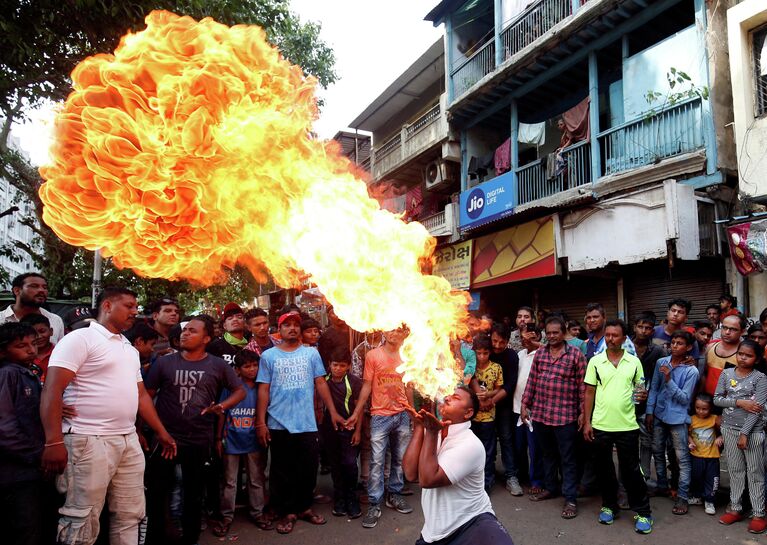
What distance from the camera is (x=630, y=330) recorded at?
11414mm

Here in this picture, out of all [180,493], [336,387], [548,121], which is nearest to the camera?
[180,493]

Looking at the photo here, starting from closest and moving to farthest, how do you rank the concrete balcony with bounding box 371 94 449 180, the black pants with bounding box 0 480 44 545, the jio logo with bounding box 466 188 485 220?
1. the black pants with bounding box 0 480 44 545
2. the jio logo with bounding box 466 188 485 220
3. the concrete balcony with bounding box 371 94 449 180

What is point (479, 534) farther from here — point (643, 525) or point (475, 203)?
point (475, 203)

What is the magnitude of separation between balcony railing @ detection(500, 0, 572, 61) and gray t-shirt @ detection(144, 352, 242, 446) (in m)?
11.8

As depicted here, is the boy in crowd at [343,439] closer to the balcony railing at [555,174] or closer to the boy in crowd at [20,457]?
the boy in crowd at [20,457]

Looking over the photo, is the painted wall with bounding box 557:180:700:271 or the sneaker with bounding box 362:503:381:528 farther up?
the painted wall with bounding box 557:180:700:271

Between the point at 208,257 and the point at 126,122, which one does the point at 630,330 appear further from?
the point at 126,122

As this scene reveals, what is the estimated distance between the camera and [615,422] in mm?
4926

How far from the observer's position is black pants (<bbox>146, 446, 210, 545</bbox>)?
4.30 metres

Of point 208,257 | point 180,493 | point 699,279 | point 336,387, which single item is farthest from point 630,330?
point 180,493

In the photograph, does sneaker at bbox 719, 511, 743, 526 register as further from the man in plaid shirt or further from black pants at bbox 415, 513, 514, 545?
black pants at bbox 415, 513, 514, 545

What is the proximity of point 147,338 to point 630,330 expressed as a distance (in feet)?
33.3

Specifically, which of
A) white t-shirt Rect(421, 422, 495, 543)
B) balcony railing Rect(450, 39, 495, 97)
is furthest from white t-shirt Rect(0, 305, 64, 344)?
balcony railing Rect(450, 39, 495, 97)

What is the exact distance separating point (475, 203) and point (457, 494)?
40.4ft
